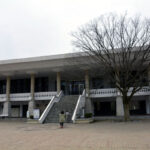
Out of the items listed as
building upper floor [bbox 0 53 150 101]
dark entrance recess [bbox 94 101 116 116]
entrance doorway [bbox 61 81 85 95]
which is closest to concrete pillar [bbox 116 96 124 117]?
building upper floor [bbox 0 53 150 101]

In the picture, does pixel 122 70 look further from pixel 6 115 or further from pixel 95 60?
pixel 6 115

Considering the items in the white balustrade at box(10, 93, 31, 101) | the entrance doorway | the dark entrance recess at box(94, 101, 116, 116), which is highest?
the entrance doorway

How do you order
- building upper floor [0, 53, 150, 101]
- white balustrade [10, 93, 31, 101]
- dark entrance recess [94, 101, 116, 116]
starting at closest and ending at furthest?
building upper floor [0, 53, 150, 101], white balustrade [10, 93, 31, 101], dark entrance recess [94, 101, 116, 116]

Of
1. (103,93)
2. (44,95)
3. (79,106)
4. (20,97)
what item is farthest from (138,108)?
(20,97)

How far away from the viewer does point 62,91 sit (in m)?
29.8

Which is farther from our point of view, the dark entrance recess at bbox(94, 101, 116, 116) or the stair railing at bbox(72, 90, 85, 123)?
the dark entrance recess at bbox(94, 101, 116, 116)

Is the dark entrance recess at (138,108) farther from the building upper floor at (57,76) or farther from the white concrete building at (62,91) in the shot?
the building upper floor at (57,76)

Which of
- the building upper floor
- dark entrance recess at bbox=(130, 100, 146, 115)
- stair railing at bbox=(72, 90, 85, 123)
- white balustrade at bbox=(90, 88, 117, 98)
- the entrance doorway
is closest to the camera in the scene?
stair railing at bbox=(72, 90, 85, 123)

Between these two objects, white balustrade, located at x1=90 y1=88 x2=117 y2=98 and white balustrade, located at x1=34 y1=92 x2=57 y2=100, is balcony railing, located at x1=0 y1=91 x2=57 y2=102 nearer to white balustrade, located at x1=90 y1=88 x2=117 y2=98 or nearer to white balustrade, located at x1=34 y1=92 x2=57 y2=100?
white balustrade, located at x1=34 y1=92 x2=57 y2=100

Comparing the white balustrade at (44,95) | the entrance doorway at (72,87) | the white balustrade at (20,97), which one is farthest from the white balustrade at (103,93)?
the white balustrade at (20,97)

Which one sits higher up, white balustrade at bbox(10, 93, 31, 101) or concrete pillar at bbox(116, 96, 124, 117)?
white balustrade at bbox(10, 93, 31, 101)

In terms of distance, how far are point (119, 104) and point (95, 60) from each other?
680 centimetres

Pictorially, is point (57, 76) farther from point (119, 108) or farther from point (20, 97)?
point (119, 108)

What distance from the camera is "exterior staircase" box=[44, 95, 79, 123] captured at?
71.4 feet
